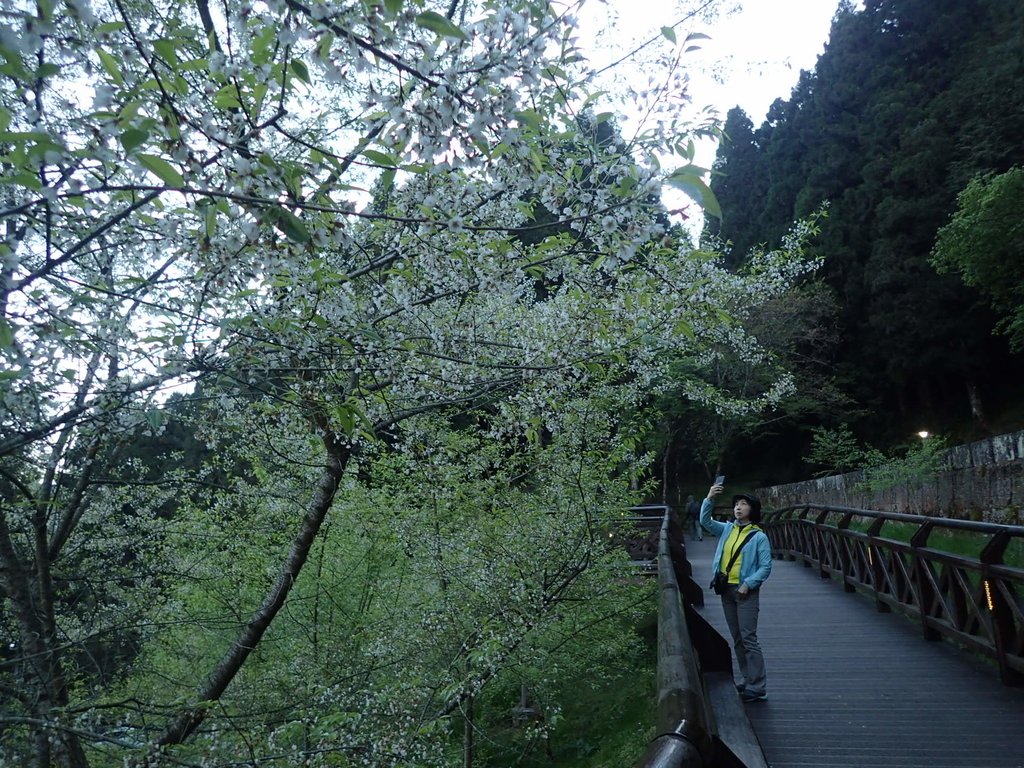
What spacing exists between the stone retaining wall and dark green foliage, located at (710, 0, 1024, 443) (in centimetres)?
1148

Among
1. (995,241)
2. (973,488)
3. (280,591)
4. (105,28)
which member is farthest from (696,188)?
(995,241)

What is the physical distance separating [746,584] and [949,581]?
6.92 ft

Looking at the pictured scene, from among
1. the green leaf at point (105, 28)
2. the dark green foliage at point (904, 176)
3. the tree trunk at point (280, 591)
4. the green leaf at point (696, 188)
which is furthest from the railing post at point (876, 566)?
the dark green foliage at point (904, 176)

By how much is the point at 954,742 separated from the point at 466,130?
4.57 metres

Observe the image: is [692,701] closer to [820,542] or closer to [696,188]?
[696,188]

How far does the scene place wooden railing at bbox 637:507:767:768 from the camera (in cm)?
159

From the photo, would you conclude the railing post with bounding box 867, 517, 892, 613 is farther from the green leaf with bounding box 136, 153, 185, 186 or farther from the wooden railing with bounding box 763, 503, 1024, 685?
the green leaf with bounding box 136, 153, 185, 186

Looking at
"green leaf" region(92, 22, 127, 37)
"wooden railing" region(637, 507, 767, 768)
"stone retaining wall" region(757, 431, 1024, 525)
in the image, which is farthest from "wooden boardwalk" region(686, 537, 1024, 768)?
"green leaf" region(92, 22, 127, 37)

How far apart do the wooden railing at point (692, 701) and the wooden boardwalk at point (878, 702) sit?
53 centimetres

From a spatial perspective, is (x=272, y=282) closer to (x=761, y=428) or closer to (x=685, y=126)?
(x=685, y=126)

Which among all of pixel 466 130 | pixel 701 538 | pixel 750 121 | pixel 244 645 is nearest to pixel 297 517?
pixel 244 645

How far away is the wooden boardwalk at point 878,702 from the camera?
12.8 ft

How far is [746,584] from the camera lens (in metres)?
4.88

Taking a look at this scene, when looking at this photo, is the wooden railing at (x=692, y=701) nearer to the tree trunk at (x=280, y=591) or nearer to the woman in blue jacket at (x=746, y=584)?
the woman in blue jacket at (x=746, y=584)
